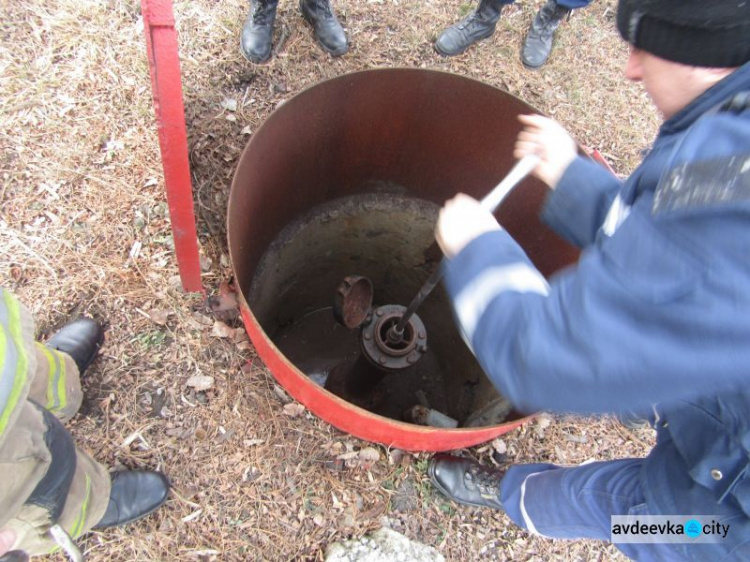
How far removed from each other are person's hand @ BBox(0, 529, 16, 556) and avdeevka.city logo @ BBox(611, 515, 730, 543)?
146 centimetres

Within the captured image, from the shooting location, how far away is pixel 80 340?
161cm

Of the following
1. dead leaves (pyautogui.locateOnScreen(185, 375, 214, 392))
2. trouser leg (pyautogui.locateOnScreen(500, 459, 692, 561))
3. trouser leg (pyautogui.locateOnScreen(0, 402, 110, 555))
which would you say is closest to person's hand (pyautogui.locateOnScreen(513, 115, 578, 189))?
trouser leg (pyautogui.locateOnScreen(500, 459, 692, 561))

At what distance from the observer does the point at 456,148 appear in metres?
2.10

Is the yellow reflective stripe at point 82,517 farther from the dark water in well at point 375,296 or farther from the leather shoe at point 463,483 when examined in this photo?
the leather shoe at point 463,483

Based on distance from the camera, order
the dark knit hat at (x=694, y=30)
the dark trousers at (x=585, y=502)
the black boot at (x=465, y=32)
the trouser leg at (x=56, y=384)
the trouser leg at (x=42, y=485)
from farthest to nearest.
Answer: the black boot at (x=465, y=32)
the trouser leg at (x=56, y=384)
the dark trousers at (x=585, y=502)
the trouser leg at (x=42, y=485)
the dark knit hat at (x=694, y=30)

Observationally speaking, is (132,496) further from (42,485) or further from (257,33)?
(257,33)

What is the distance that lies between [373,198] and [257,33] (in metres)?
0.87

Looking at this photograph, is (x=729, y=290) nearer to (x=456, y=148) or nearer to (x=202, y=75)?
(x=456, y=148)

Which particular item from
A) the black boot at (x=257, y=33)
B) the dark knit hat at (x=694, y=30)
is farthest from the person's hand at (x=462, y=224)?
the black boot at (x=257, y=33)

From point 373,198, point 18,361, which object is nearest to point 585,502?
point 18,361

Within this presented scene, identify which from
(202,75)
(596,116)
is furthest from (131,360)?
(596,116)

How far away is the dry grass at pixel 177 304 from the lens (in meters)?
1.60

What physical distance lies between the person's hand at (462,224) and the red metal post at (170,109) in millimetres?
588

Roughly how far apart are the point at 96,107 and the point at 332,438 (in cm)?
159
